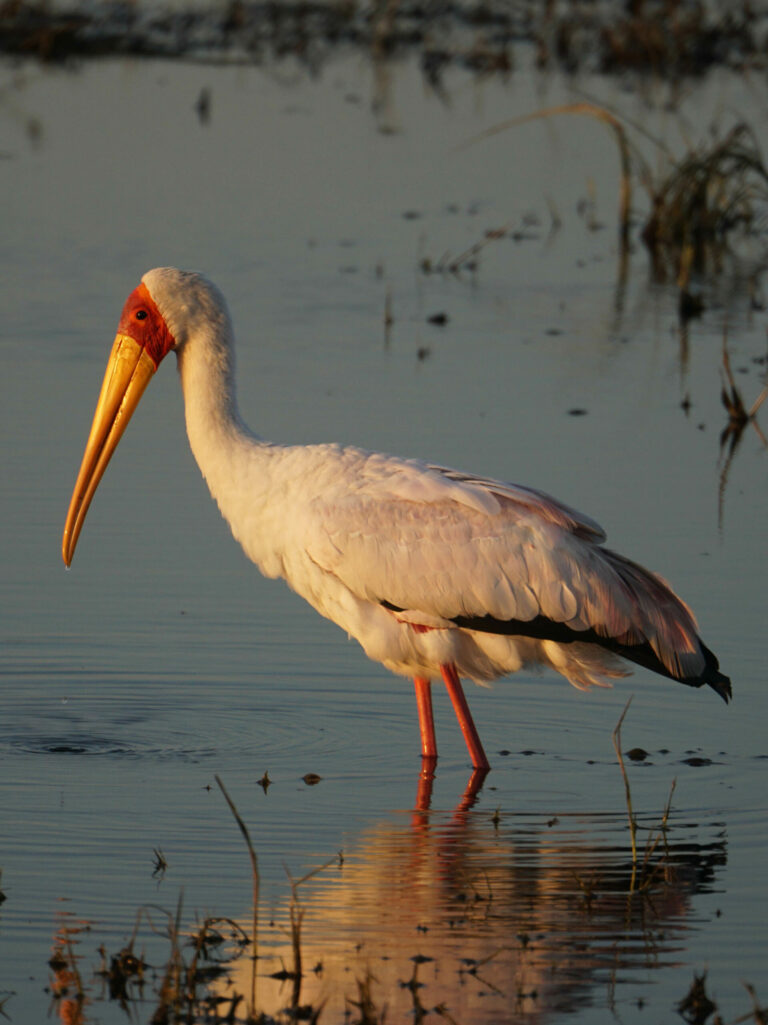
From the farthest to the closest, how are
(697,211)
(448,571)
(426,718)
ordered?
Result: (697,211), (426,718), (448,571)

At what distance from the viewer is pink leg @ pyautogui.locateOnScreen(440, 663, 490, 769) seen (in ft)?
25.8

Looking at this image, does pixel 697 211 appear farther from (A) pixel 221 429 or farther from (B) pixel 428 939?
(B) pixel 428 939

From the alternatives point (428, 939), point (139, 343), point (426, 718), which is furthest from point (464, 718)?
point (139, 343)

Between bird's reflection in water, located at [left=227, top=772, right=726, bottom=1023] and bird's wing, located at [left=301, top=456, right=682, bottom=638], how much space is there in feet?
2.48

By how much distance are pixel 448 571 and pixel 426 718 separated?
0.59 meters

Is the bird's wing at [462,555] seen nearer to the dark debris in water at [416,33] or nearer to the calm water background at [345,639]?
the calm water background at [345,639]

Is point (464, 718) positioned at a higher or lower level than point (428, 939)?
higher

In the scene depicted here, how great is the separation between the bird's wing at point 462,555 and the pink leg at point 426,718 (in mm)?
311

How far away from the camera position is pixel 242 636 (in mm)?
9211

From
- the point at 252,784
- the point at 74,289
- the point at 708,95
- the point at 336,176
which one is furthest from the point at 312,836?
the point at 708,95

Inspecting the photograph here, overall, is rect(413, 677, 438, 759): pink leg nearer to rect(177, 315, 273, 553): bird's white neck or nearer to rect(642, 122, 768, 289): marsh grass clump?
rect(177, 315, 273, 553): bird's white neck

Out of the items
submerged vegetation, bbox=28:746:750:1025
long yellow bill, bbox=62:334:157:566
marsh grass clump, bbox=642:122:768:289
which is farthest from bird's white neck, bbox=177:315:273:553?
marsh grass clump, bbox=642:122:768:289

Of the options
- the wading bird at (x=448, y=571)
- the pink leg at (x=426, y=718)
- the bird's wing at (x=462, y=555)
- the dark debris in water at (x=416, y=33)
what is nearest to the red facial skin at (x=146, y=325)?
the wading bird at (x=448, y=571)

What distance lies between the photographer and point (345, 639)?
9438mm
